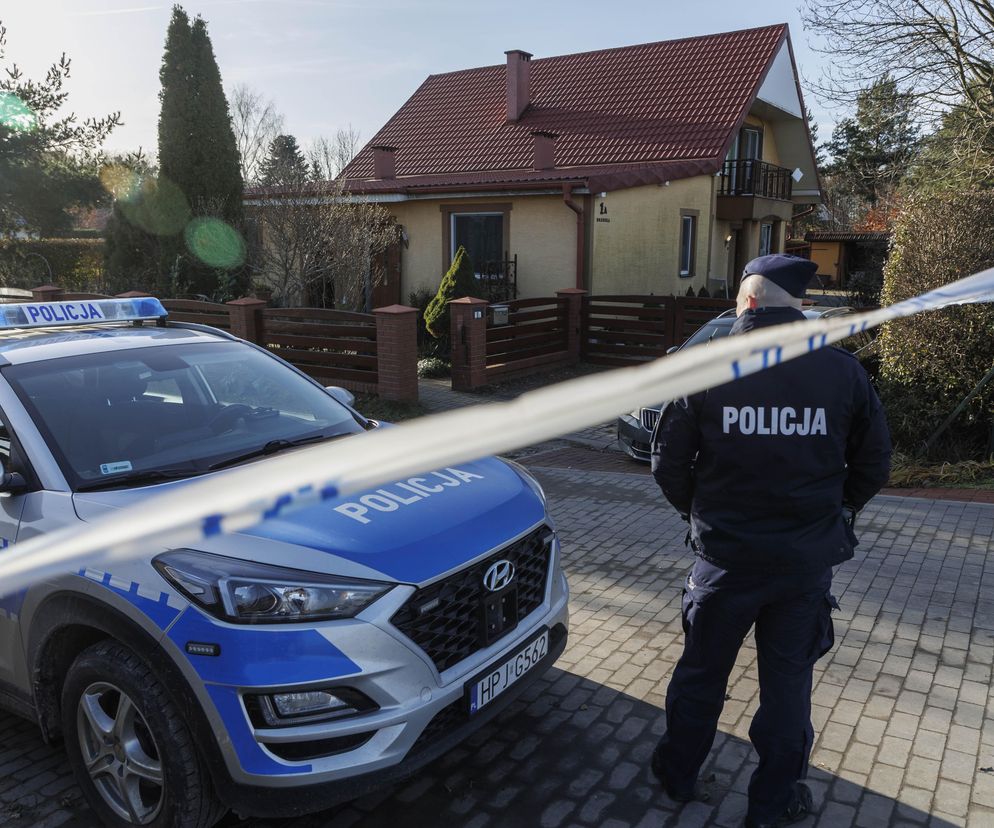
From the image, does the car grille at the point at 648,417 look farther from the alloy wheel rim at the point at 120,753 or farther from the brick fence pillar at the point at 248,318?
the brick fence pillar at the point at 248,318

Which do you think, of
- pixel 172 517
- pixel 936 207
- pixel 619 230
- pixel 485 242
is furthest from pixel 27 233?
pixel 172 517

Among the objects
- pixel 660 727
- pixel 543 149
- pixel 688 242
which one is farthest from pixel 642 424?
pixel 688 242

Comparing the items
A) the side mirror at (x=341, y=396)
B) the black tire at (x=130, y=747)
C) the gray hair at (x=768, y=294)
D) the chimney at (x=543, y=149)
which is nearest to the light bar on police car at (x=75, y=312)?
the side mirror at (x=341, y=396)

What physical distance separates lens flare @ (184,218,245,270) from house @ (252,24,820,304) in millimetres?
3134

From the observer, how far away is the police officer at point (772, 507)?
257 cm

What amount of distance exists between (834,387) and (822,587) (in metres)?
0.67

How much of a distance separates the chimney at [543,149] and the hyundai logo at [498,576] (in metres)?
16.5

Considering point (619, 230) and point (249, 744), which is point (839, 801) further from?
point (619, 230)

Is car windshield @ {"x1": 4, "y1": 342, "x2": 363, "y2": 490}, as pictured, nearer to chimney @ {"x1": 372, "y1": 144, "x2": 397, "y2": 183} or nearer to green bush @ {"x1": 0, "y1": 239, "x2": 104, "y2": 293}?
chimney @ {"x1": 372, "y1": 144, "x2": 397, "y2": 183}

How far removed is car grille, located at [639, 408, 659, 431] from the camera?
7.95m

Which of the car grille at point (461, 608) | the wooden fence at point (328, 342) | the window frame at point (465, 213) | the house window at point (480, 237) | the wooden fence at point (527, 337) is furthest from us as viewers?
the house window at point (480, 237)

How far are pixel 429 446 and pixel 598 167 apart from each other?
17569 mm

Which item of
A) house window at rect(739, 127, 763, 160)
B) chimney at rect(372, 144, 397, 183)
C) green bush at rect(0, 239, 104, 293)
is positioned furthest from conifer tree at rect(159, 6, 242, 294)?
house window at rect(739, 127, 763, 160)

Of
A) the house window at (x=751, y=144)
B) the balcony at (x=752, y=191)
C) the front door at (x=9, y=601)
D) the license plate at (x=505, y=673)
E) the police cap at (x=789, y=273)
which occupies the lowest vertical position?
the license plate at (x=505, y=673)
